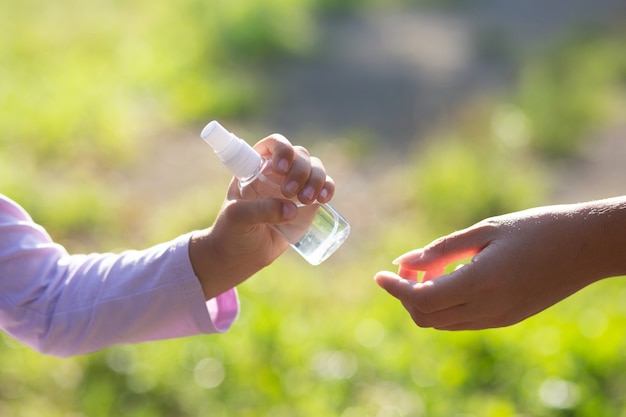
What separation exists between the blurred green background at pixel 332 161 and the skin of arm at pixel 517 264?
121 centimetres

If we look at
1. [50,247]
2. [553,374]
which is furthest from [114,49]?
[50,247]

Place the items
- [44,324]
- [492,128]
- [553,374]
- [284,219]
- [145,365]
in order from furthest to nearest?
[492,128], [145,365], [553,374], [44,324], [284,219]

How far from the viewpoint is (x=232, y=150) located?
1406 millimetres

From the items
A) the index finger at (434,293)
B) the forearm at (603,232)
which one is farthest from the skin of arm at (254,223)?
the forearm at (603,232)

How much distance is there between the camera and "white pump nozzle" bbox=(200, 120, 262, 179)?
140 cm

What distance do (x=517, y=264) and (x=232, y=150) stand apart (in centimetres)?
47

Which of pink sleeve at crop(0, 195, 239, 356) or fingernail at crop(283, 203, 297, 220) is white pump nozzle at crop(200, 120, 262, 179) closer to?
fingernail at crop(283, 203, 297, 220)

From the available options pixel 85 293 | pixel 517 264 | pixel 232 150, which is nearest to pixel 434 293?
pixel 517 264

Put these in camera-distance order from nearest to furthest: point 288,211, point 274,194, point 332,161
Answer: point 288,211
point 274,194
point 332,161

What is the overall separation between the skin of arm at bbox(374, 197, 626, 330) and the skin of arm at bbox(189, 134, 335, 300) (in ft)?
0.63

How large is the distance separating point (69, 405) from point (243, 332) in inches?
23.5

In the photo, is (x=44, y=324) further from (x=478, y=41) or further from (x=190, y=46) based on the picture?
(x=478, y=41)

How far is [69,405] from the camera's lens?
9.29 feet

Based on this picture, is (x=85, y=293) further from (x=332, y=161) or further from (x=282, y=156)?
(x=332, y=161)
